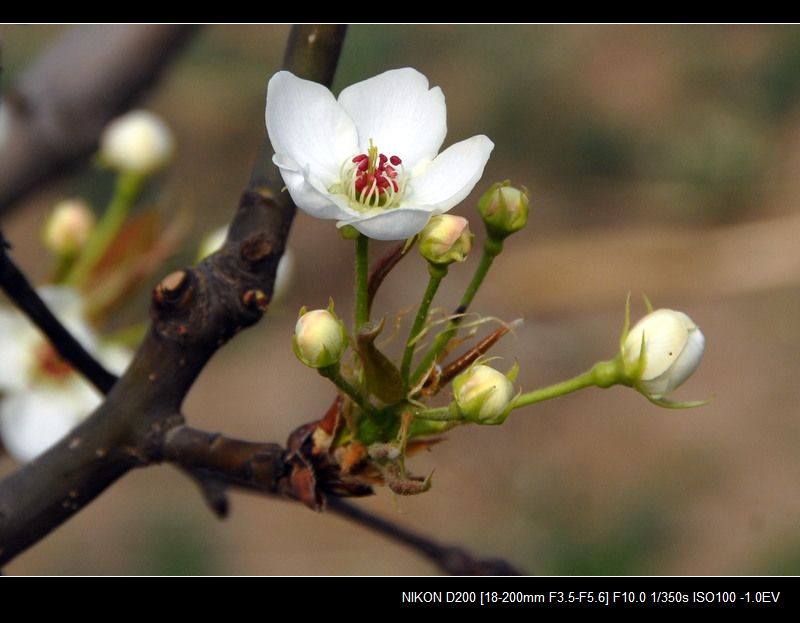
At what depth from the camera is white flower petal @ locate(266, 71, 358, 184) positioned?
836 mm

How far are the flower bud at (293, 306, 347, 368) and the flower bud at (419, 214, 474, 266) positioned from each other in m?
0.10

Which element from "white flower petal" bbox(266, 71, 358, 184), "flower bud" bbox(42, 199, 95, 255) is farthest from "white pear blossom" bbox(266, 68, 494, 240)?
"flower bud" bbox(42, 199, 95, 255)

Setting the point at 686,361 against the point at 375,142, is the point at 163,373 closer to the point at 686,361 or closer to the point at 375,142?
the point at 375,142

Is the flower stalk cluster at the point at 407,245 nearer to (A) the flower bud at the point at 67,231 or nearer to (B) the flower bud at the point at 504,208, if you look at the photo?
(B) the flower bud at the point at 504,208

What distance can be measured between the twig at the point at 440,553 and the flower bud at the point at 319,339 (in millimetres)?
432

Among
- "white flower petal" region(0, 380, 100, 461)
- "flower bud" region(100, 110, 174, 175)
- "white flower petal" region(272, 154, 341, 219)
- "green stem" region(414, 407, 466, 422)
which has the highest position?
"white flower petal" region(272, 154, 341, 219)

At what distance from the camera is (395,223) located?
2.47 feet

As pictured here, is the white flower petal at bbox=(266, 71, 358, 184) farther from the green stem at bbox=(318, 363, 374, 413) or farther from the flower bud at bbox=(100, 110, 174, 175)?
the flower bud at bbox=(100, 110, 174, 175)

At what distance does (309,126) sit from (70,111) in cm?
98

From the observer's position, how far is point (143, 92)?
5.71 ft

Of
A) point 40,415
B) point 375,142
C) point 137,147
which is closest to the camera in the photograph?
point 375,142

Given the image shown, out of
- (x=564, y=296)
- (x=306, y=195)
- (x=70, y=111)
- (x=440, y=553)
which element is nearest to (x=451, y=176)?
(x=306, y=195)

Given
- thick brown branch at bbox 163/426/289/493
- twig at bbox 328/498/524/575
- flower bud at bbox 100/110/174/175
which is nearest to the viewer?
thick brown branch at bbox 163/426/289/493

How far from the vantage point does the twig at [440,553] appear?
46.4 inches
